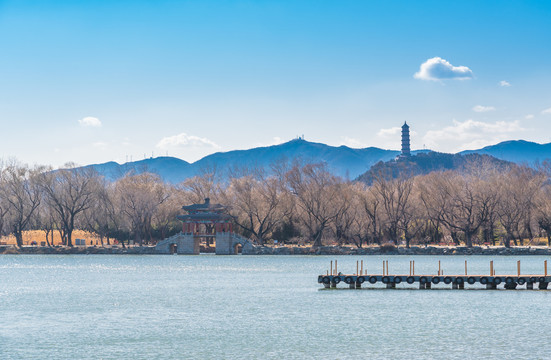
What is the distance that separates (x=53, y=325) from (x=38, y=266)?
2220 inches

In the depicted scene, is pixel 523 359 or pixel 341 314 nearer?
pixel 523 359

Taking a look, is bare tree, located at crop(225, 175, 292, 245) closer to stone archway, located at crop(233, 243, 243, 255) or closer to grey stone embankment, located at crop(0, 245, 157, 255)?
stone archway, located at crop(233, 243, 243, 255)

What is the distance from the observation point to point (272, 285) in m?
64.8

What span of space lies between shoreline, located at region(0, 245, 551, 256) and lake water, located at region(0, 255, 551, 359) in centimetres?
4189

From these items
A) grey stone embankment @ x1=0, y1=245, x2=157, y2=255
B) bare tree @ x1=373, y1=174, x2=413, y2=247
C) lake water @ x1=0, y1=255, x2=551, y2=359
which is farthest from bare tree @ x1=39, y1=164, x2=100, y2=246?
bare tree @ x1=373, y1=174, x2=413, y2=247

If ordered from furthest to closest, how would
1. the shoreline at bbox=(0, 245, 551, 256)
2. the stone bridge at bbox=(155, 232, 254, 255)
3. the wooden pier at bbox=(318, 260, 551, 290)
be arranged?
the stone bridge at bbox=(155, 232, 254, 255)
the shoreline at bbox=(0, 245, 551, 256)
the wooden pier at bbox=(318, 260, 551, 290)

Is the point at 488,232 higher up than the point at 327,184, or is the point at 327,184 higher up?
the point at 327,184

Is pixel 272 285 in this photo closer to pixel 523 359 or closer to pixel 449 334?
pixel 449 334

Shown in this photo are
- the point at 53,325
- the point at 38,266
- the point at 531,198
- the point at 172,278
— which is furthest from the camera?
the point at 531,198

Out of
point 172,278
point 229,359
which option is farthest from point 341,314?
point 172,278

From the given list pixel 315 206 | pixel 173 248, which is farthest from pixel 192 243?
pixel 315 206

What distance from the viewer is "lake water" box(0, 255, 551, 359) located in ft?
110

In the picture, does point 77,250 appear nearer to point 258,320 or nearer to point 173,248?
point 173,248

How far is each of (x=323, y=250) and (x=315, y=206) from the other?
23.1ft
